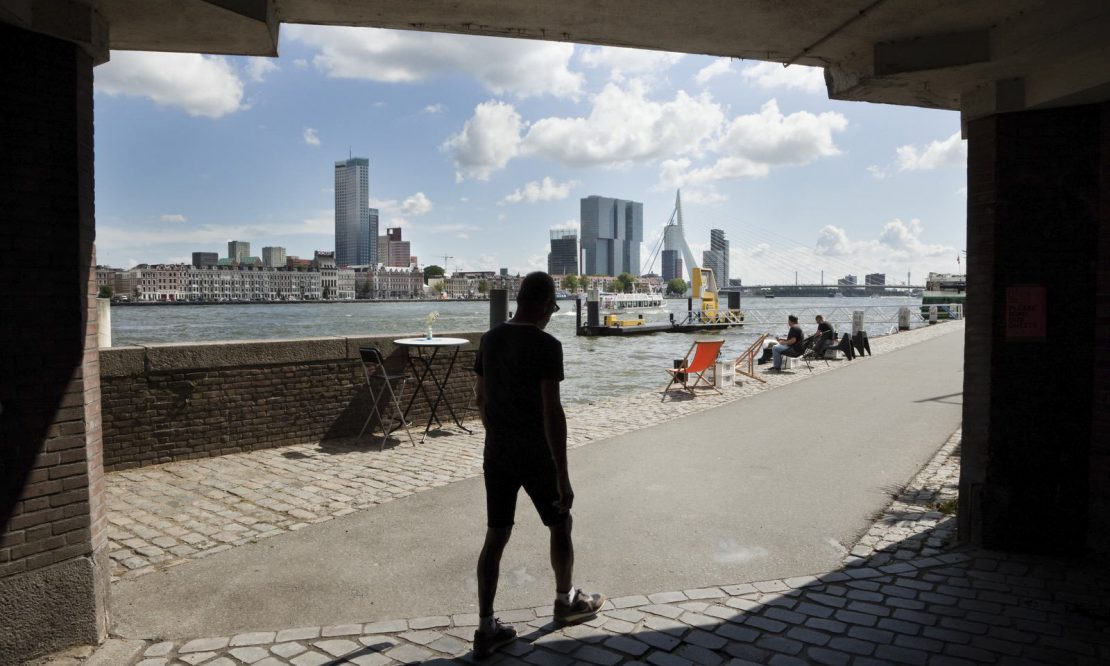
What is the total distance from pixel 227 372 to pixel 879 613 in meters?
6.65

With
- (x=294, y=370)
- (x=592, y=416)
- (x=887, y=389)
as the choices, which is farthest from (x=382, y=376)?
(x=887, y=389)

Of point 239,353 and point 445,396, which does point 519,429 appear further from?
point 445,396

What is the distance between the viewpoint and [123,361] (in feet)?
23.4

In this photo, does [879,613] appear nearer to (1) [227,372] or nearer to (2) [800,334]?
(1) [227,372]

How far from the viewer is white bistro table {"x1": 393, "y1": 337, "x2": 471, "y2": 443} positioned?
934cm

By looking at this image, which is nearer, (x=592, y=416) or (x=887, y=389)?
Result: (x=592, y=416)

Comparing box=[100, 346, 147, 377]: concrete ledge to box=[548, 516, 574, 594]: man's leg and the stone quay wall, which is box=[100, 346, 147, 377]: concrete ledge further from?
box=[548, 516, 574, 594]: man's leg

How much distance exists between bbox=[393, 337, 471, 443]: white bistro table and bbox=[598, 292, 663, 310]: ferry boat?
6994 cm

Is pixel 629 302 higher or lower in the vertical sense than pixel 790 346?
higher

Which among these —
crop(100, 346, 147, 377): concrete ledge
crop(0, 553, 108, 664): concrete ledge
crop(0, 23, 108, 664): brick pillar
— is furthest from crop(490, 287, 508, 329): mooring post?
→ crop(0, 553, 108, 664): concrete ledge

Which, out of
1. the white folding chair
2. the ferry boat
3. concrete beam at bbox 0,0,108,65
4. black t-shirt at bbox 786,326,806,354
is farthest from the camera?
the ferry boat

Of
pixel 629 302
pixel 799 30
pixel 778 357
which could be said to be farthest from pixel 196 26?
pixel 629 302

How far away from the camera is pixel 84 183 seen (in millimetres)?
3699

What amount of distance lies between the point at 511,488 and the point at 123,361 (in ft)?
17.6
